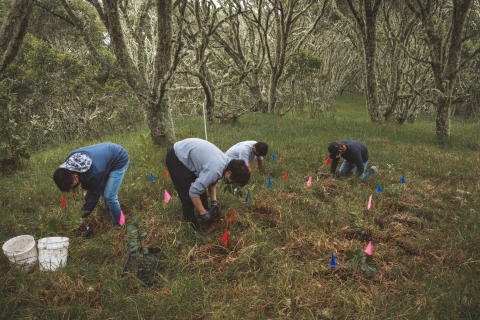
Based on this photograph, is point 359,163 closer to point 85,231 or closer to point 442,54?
point 85,231

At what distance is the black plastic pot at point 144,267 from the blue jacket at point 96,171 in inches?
31.9

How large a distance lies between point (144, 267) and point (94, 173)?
1205mm

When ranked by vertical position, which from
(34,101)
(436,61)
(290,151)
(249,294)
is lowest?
(249,294)

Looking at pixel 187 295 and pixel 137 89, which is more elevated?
pixel 137 89

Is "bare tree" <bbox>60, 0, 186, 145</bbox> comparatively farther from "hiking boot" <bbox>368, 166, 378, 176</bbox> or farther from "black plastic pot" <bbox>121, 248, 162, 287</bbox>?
"hiking boot" <bbox>368, 166, 378, 176</bbox>

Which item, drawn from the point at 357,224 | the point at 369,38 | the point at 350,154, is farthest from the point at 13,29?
the point at 369,38

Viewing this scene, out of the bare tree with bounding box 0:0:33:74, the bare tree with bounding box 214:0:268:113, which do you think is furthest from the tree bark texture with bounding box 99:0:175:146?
the bare tree with bounding box 214:0:268:113

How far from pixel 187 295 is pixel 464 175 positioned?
587cm

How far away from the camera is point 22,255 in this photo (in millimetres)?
3107

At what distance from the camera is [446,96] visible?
8.54 m

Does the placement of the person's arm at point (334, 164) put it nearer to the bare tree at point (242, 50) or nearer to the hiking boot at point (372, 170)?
the hiking boot at point (372, 170)

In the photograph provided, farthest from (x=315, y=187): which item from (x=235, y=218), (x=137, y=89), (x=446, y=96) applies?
(x=446, y=96)

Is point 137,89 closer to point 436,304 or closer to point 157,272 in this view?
point 157,272

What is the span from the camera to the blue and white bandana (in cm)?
337
